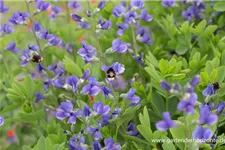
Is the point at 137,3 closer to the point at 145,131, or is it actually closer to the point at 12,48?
the point at 12,48

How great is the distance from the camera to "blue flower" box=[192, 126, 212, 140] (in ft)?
4.43

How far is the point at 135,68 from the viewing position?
2.33m

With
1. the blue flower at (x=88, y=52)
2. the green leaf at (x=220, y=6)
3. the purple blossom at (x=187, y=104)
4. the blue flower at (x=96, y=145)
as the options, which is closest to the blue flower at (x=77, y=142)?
the blue flower at (x=96, y=145)

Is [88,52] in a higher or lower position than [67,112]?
higher

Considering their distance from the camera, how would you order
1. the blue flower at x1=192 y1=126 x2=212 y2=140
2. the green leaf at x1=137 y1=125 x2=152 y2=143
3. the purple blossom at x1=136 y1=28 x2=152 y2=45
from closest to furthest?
1. the blue flower at x1=192 y1=126 x2=212 y2=140
2. the green leaf at x1=137 y1=125 x2=152 y2=143
3. the purple blossom at x1=136 y1=28 x2=152 y2=45

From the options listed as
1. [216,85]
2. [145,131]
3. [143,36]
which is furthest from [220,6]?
[145,131]

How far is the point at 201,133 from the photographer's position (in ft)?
4.49

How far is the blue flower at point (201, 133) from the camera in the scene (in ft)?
4.43

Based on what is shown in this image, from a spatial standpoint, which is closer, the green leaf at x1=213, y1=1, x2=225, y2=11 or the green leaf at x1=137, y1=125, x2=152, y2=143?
the green leaf at x1=137, y1=125, x2=152, y2=143

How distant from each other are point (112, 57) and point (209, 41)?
448mm

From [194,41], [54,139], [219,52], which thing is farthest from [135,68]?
[54,139]

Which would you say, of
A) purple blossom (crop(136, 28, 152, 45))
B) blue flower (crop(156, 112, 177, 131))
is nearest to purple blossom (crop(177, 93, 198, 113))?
blue flower (crop(156, 112, 177, 131))

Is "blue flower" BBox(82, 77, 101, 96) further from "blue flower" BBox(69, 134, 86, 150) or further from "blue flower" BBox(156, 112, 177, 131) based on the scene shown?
"blue flower" BBox(156, 112, 177, 131)

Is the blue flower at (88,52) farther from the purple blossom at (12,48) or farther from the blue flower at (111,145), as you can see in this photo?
the purple blossom at (12,48)
